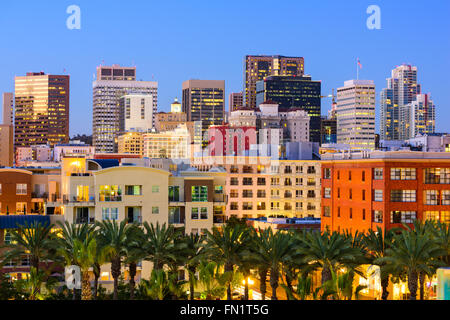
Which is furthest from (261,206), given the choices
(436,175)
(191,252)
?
(191,252)

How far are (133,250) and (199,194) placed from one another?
1951cm

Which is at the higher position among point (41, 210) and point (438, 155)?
point (438, 155)

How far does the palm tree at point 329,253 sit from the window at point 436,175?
2886 cm

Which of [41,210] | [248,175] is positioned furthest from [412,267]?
[248,175]

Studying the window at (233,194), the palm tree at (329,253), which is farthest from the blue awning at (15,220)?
the window at (233,194)

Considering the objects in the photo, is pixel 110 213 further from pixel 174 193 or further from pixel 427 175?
pixel 427 175

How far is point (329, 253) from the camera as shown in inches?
1738

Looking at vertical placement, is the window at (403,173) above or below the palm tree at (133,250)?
above

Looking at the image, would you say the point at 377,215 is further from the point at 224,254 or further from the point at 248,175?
the point at 248,175

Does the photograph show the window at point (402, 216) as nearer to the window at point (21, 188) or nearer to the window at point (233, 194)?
the window at point (21, 188)

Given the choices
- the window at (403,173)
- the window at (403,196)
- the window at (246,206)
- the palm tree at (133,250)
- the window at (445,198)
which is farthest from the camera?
the window at (246,206)

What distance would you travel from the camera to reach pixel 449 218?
70.3 m

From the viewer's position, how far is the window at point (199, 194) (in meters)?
66.2
